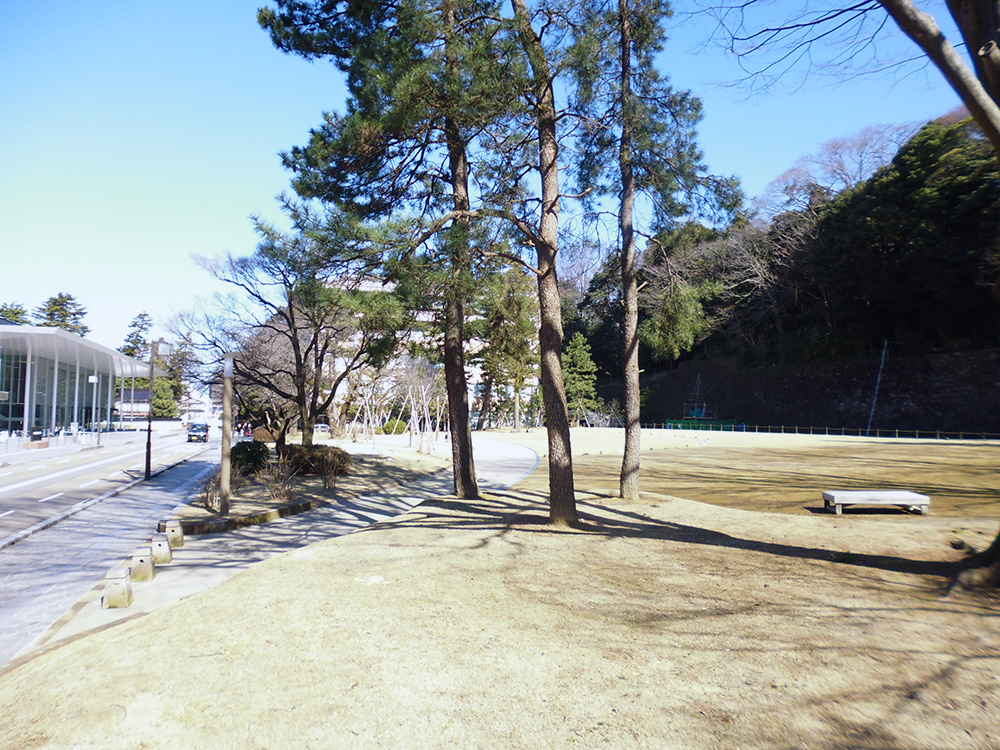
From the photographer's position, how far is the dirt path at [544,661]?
3152 millimetres

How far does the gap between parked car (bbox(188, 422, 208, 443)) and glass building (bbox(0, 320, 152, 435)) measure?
5.72 meters

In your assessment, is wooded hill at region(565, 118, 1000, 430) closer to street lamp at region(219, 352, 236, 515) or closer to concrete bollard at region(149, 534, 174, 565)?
street lamp at region(219, 352, 236, 515)

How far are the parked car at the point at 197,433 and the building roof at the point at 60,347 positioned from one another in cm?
564

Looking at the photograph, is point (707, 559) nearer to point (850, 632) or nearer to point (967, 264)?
point (850, 632)

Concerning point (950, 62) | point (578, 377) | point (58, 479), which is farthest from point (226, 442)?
point (578, 377)

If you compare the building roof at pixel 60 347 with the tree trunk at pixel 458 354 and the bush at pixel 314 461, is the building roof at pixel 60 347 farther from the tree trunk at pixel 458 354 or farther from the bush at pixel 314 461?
the tree trunk at pixel 458 354

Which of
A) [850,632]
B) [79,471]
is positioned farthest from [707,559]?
[79,471]

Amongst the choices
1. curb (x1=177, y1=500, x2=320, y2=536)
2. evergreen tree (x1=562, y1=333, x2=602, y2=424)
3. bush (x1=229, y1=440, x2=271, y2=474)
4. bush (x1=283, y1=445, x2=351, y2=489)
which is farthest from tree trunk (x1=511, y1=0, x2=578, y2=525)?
evergreen tree (x1=562, y1=333, x2=602, y2=424)

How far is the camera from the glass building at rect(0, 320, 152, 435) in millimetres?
29922

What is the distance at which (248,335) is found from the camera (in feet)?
70.5

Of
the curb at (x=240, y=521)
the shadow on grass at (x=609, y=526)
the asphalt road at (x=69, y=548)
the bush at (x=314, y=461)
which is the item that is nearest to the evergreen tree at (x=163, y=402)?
the asphalt road at (x=69, y=548)

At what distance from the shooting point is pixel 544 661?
399cm

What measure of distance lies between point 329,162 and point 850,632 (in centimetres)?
968

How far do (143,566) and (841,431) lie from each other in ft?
132
